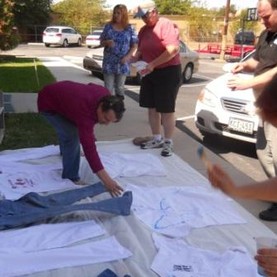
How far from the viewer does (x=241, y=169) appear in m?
5.60

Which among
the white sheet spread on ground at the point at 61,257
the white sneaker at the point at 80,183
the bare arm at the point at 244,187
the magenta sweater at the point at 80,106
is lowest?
the white sneaker at the point at 80,183

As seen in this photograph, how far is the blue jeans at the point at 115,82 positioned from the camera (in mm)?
6914

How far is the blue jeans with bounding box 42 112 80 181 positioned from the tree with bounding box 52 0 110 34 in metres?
47.9

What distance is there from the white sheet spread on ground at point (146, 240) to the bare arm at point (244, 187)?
3.61ft

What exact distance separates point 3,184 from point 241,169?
2.76 m

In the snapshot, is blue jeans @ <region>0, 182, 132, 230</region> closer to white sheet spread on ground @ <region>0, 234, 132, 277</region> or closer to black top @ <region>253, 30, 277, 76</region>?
white sheet spread on ground @ <region>0, 234, 132, 277</region>

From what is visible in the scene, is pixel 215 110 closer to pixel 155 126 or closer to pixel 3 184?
pixel 155 126

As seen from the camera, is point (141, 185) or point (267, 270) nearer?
Result: point (267, 270)

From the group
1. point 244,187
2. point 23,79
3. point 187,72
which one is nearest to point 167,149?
point 244,187

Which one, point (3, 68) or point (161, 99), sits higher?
point (161, 99)

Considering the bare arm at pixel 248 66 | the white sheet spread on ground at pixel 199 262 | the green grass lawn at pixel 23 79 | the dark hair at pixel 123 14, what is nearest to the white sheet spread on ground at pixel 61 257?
the white sheet spread on ground at pixel 199 262

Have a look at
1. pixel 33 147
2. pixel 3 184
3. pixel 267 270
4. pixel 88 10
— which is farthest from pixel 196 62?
pixel 88 10

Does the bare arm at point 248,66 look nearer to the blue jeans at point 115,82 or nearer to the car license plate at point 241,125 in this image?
the car license plate at point 241,125

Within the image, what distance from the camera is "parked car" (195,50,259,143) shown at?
19.0ft
